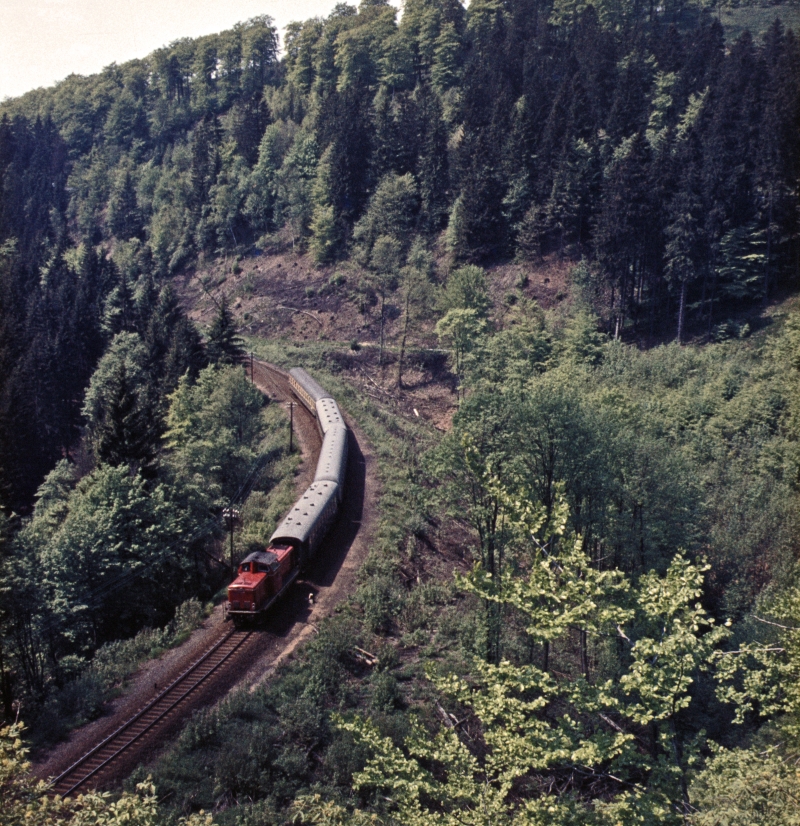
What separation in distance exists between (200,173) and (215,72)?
47745 mm

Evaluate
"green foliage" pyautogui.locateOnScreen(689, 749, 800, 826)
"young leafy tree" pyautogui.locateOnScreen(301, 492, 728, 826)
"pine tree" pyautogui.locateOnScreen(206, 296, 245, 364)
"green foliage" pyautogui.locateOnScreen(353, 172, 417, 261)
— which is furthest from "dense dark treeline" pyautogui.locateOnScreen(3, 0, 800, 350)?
"green foliage" pyautogui.locateOnScreen(689, 749, 800, 826)

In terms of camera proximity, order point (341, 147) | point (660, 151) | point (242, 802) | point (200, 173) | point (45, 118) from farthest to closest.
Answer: point (45, 118) → point (200, 173) → point (341, 147) → point (660, 151) → point (242, 802)

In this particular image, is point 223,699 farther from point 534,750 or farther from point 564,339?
point 564,339

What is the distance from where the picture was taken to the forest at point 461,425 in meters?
12.3

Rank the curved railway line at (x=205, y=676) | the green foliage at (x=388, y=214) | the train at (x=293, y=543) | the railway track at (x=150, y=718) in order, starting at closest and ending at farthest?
the railway track at (x=150, y=718)
the curved railway line at (x=205, y=676)
the train at (x=293, y=543)
the green foliage at (x=388, y=214)

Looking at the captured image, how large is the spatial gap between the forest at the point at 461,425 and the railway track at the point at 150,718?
1.46 m

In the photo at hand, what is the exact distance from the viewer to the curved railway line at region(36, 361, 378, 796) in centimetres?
1748

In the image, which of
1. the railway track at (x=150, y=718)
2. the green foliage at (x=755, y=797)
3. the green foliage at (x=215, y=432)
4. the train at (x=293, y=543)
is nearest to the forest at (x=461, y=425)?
the green foliage at (x=755, y=797)

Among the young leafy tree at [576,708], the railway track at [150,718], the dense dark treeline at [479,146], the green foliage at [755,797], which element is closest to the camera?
the green foliage at [755,797]

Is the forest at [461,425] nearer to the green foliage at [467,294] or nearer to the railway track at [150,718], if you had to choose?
the green foliage at [467,294]

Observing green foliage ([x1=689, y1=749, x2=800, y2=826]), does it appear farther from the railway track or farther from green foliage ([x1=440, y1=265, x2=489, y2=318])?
green foliage ([x1=440, y1=265, x2=489, y2=318])

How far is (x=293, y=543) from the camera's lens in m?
26.8

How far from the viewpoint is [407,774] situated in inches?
493

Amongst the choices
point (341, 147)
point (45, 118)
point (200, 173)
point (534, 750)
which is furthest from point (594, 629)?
point (45, 118)
